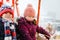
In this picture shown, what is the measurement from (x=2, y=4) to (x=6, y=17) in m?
0.07

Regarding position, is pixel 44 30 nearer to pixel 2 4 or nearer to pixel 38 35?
pixel 38 35

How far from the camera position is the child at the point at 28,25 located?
81 cm

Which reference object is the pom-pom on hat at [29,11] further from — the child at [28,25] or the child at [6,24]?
the child at [6,24]

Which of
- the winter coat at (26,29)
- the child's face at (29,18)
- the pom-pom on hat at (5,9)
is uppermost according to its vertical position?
the pom-pom on hat at (5,9)

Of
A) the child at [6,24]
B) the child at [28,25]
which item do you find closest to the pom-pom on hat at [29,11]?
the child at [28,25]

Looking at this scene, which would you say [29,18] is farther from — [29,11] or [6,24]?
[6,24]

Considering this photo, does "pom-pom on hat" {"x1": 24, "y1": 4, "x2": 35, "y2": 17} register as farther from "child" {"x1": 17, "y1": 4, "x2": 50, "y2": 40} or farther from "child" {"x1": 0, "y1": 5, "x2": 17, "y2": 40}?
"child" {"x1": 0, "y1": 5, "x2": 17, "y2": 40}

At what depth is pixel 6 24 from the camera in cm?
75

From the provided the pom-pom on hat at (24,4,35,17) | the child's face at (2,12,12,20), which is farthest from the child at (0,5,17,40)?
the pom-pom on hat at (24,4,35,17)

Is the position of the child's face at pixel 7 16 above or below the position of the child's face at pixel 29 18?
above

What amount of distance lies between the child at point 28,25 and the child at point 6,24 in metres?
0.06

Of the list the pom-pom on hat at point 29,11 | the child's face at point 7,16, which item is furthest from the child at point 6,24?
the pom-pom on hat at point 29,11

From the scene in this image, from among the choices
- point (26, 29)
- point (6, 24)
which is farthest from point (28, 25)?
point (6, 24)

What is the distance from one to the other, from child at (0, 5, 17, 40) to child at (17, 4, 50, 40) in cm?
6
